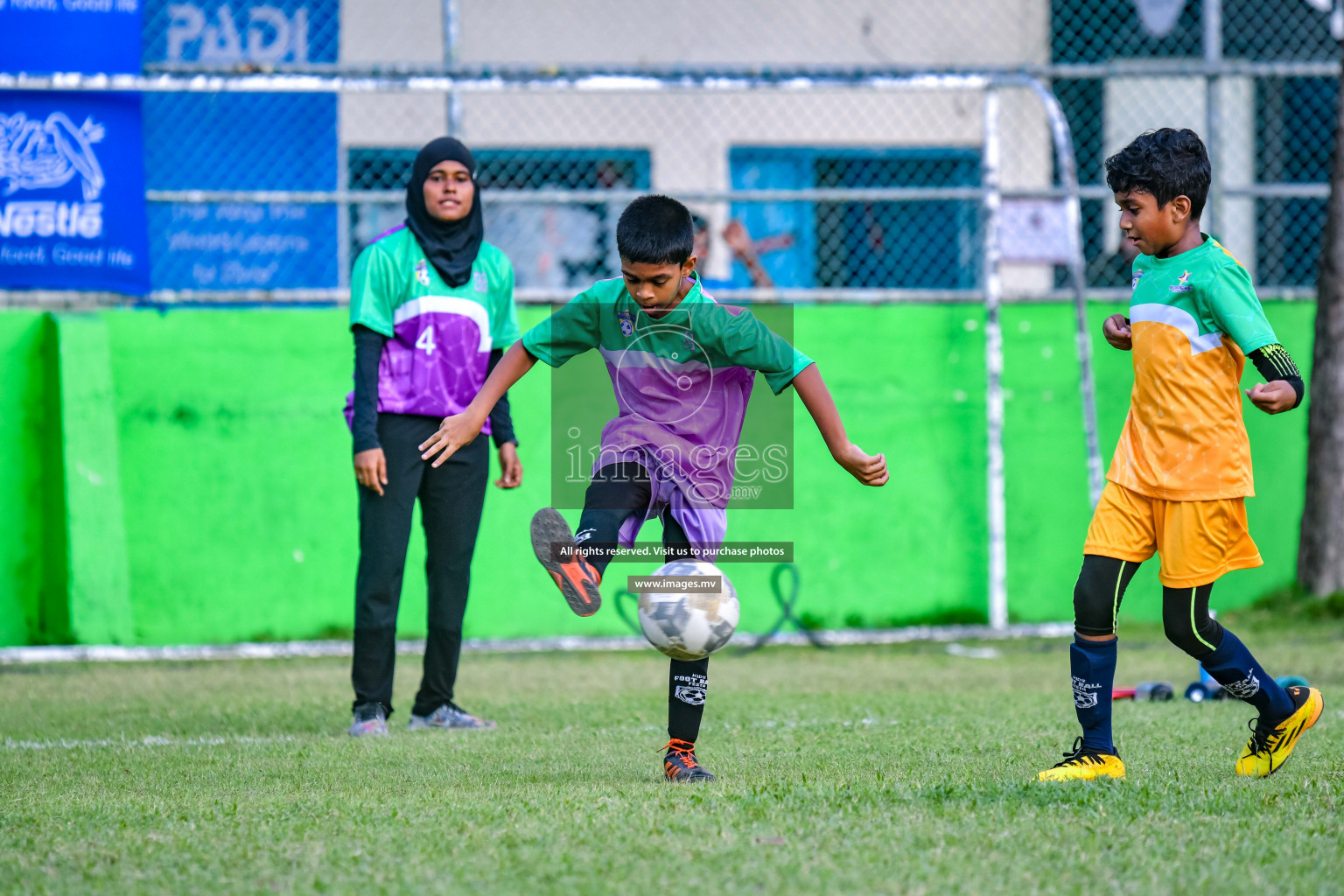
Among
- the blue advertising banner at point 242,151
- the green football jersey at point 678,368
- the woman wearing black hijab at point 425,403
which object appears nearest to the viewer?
the green football jersey at point 678,368

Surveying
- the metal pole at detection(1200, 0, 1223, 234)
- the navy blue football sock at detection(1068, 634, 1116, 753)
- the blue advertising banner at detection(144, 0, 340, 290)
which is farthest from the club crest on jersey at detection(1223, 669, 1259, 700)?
the blue advertising banner at detection(144, 0, 340, 290)

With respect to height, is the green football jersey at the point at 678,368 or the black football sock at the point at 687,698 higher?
the green football jersey at the point at 678,368

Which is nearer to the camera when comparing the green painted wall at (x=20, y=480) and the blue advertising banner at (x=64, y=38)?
the green painted wall at (x=20, y=480)

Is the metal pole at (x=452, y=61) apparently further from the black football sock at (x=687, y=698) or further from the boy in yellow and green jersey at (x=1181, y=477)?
the boy in yellow and green jersey at (x=1181, y=477)

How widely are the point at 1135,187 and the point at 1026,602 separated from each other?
4860 millimetres

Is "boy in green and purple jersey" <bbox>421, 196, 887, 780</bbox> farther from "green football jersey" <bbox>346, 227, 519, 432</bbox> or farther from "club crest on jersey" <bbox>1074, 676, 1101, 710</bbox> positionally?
"green football jersey" <bbox>346, 227, 519, 432</bbox>

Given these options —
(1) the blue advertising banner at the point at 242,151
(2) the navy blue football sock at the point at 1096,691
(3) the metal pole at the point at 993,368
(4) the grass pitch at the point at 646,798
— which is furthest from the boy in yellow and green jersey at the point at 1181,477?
(1) the blue advertising banner at the point at 242,151

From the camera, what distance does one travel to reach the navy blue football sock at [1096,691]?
3.98 metres

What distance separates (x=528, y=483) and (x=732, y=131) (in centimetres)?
551

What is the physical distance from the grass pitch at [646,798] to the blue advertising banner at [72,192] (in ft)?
7.91

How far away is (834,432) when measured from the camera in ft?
13.2

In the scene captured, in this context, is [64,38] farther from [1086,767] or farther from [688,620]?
[1086,767]

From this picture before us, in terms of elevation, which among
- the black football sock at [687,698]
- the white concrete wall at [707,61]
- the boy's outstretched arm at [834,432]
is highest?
the white concrete wall at [707,61]

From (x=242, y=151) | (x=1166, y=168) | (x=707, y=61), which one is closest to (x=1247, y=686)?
(x=1166, y=168)
